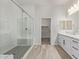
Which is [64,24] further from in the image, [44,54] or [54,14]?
[44,54]

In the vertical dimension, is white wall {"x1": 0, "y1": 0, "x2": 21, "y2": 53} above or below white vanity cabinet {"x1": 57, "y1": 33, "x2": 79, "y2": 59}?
above

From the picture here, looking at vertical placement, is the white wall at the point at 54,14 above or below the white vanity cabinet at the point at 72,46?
above

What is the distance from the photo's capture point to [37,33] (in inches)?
366

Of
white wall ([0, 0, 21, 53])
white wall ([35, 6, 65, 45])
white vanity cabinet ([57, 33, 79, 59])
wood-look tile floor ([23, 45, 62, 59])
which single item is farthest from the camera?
white wall ([35, 6, 65, 45])

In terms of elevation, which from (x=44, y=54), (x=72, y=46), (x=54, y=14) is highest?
(x=54, y=14)

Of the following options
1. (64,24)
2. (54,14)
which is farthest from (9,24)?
(64,24)

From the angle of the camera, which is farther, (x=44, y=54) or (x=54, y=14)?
(x=54, y=14)

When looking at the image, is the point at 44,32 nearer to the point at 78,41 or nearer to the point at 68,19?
the point at 68,19

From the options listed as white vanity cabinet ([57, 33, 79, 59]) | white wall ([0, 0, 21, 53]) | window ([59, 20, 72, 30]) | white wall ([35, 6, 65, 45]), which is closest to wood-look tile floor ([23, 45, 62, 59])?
white vanity cabinet ([57, 33, 79, 59])

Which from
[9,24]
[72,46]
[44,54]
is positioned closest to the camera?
[72,46]

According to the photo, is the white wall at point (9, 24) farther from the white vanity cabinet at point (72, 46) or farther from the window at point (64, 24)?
the window at point (64, 24)

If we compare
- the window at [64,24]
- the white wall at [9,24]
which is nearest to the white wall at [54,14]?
the window at [64,24]

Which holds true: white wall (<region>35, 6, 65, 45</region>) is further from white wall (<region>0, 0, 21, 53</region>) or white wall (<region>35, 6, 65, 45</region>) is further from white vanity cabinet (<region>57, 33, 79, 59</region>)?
white vanity cabinet (<region>57, 33, 79, 59</region>)

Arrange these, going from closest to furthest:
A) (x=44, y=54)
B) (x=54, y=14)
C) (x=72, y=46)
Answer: (x=72, y=46) → (x=44, y=54) → (x=54, y=14)
